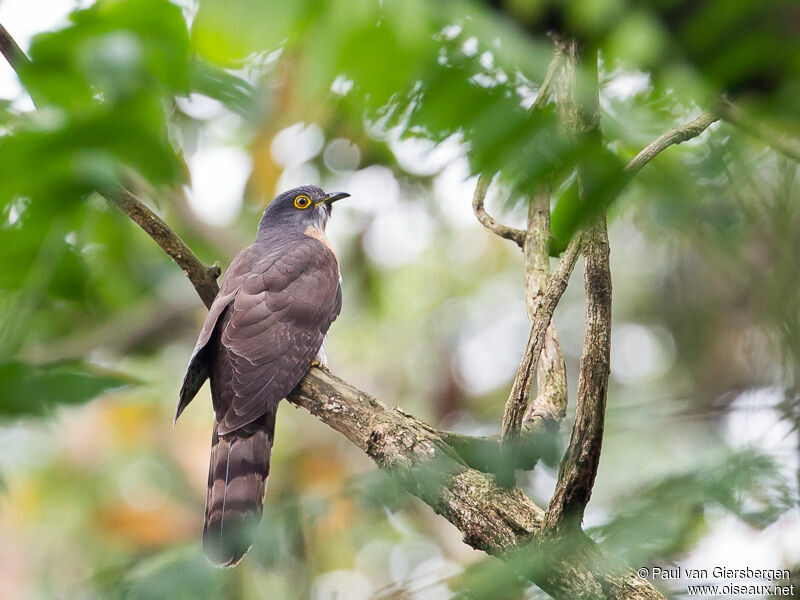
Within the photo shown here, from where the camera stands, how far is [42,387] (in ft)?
3.29

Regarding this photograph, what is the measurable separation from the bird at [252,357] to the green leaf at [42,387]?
109 inches

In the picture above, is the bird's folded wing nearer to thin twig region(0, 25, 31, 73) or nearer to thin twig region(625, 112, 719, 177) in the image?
thin twig region(0, 25, 31, 73)

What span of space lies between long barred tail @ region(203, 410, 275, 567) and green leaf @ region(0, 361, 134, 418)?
290 cm

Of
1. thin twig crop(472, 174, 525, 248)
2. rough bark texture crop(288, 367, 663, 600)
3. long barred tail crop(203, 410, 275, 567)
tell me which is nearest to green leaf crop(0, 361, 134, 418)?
rough bark texture crop(288, 367, 663, 600)

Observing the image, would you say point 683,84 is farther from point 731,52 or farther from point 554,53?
point 554,53

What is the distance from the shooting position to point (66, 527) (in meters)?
9.21

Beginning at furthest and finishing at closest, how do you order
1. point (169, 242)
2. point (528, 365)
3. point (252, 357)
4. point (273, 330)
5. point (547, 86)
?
1. point (273, 330)
2. point (252, 357)
3. point (169, 242)
4. point (528, 365)
5. point (547, 86)

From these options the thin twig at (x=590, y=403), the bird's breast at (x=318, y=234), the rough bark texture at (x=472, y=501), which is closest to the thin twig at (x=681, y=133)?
the thin twig at (x=590, y=403)

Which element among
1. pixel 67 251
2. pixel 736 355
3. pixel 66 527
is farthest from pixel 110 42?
pixel 66 527

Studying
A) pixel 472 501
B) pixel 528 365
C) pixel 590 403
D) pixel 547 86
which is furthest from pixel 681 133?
pixel 472 501

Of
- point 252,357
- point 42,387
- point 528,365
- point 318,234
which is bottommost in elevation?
point 252,357

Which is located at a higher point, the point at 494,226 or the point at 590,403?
the point at 494,226

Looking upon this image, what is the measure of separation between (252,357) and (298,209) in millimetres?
2262

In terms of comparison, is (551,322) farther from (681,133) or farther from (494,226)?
(681,133)
